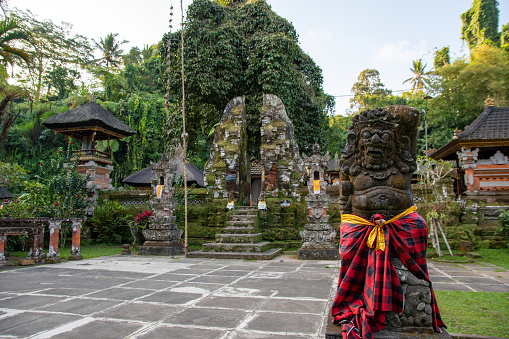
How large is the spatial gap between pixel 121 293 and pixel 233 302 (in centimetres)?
167


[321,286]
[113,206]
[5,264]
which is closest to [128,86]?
[113,206]

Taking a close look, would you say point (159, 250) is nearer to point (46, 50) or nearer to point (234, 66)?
point (234, 66)

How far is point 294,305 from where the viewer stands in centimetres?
419

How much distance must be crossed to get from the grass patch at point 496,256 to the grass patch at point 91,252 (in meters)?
9.66

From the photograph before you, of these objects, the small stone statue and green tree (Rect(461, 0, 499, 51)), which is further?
green tree (Rect(461, 0, 499, 51))

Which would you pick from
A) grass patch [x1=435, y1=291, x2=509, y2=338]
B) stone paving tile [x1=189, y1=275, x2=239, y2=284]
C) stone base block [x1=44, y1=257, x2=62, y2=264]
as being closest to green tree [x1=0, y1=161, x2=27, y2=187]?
stone base block [x1=44, y1=257, x2=62, y2=264]

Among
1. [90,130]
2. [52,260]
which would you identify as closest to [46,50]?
[90,130]

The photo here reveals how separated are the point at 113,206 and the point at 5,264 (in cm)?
453

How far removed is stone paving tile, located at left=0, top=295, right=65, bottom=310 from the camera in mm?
4152

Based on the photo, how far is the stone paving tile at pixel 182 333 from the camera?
10.4ft

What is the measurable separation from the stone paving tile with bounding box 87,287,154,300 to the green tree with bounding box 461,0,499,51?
1179 inches

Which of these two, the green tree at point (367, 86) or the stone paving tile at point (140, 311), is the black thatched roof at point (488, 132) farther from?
the green tree at point (367, 86)

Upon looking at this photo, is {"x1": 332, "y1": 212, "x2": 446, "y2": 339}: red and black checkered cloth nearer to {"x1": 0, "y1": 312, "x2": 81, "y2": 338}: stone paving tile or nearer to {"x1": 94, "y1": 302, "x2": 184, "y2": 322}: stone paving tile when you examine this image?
{"x1": 94, "y1": 302, "x2": 184, "y2": 322}: stone paving tile

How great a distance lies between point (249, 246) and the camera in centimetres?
896
